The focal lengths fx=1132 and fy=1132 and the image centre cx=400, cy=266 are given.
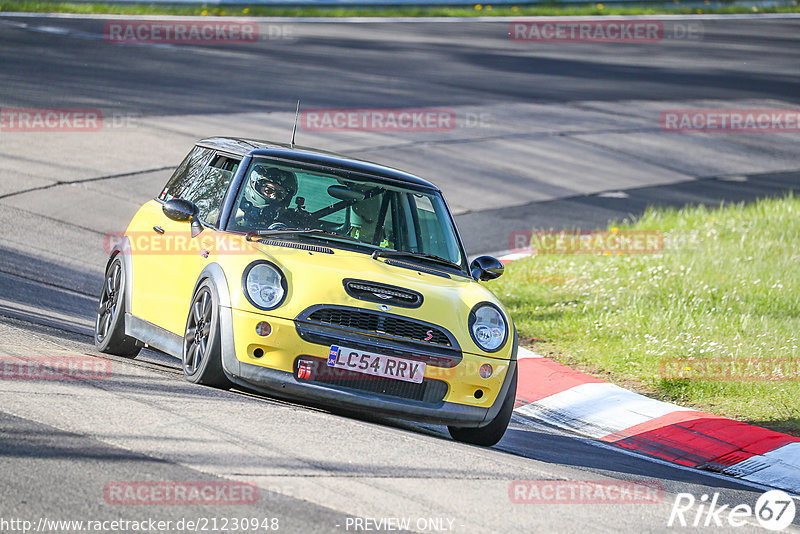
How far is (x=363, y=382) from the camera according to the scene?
630 centimetres

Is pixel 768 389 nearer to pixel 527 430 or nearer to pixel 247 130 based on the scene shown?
pixel 527 430

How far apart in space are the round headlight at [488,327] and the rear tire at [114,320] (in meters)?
2.58

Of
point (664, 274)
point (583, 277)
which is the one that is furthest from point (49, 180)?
point (664, 274)

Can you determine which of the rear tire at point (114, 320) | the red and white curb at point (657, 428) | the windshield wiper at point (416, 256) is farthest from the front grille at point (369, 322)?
the red and white curb at point (657, 428)

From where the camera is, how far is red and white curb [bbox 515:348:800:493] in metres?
7.40

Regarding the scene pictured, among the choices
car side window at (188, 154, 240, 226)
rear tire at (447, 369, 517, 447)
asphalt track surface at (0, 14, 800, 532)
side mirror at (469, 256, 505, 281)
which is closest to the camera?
asphalt track surface at (0, 14, 800, 532)

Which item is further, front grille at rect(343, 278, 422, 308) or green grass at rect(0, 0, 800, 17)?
green grass at rect(0, 0, 800, 17)

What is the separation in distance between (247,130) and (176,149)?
1.63 m

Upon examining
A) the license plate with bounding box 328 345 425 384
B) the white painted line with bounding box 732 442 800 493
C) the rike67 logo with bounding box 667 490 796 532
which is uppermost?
the license plate with bounding box 328 345 425 384

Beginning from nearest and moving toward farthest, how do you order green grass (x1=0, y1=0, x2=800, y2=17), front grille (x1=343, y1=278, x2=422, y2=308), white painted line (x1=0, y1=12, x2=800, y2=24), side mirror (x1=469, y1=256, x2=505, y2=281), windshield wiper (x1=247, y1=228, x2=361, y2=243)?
front grille (x1=343, y1=278, x2=422, y2=308) → windshield wiper (x1=247, y1=228, x2=361, y2=243) → side mirror (x1=469, y1=256, x2=505, y2=281) → white painted line (x1=0, y1=12, x2=800, y2=24) → green grass (x1=0, y1=0, x2=800, y2=17)

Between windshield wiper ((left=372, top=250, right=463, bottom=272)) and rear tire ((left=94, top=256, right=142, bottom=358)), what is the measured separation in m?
1.97

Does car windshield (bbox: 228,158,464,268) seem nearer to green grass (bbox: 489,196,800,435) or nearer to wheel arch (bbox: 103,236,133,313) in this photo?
wheel arch (bbox: 103,236,133,313)

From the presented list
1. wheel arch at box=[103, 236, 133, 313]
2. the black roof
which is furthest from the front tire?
the black roof

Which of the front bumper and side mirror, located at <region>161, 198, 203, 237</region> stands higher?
side mirror, located at <region>161, 198, 203, 237</region>
